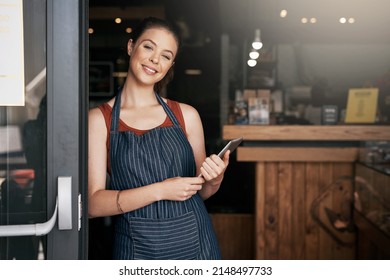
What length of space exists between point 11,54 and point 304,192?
9.48ft

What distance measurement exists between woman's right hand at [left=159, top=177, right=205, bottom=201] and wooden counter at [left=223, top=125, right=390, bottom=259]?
1.92 m

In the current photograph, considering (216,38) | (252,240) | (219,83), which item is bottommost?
(252,240)

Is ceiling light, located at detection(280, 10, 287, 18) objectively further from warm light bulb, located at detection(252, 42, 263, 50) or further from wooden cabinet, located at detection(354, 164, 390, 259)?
wooden cabinet, located at detection(354, 164, 390, 259)

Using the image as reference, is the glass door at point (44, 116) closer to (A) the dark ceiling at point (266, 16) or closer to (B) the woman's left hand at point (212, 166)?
(B) the woman's left hand at point (212, 166)

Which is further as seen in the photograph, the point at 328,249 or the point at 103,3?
the point at 103,3

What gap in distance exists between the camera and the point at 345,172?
164 inches

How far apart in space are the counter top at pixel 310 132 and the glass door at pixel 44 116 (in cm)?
250

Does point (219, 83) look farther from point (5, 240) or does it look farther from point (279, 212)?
point (5, 240)

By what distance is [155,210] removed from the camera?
2.31 m

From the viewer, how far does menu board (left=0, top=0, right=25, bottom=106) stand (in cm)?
178

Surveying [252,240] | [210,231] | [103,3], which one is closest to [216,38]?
[103,3]

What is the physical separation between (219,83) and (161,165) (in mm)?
6329

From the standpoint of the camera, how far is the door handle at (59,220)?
1687 millimetres

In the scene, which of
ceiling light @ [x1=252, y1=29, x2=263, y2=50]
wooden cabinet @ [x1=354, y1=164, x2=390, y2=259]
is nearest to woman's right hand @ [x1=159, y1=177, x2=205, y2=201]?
wooden cabinet @ [x1=354, y1=164, x2=390, y2=259]
